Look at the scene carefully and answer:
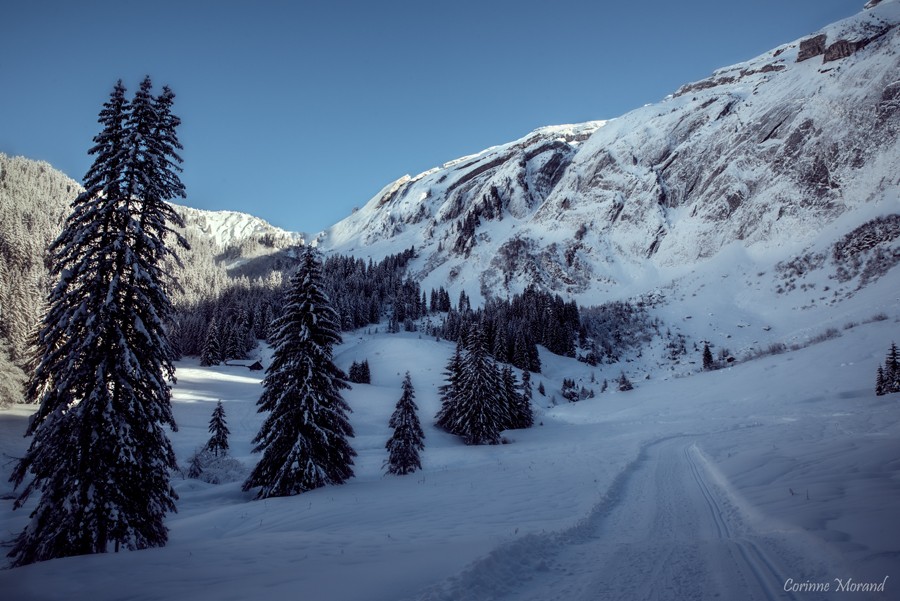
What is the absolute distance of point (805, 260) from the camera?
88.4 m

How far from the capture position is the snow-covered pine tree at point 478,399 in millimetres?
39031

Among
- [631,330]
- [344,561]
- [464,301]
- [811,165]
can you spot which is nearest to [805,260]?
[811,165]

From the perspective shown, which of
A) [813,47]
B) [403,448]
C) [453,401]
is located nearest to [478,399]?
[453,401]

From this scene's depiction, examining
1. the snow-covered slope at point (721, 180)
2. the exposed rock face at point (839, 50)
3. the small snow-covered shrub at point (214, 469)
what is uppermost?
the exposed rock face at point (839, 50)

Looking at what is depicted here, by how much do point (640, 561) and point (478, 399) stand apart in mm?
33079

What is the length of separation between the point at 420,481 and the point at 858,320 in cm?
7130

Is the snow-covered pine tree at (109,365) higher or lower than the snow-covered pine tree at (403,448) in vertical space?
higher

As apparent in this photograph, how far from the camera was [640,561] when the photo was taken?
7383 millimetres

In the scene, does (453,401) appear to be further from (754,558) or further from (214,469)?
(754,558)

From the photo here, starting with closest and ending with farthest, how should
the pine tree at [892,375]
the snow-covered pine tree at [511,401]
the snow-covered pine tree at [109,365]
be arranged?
the snow-covered pine tree at [109,365] → the pine tree at [892,375] → the snow-covered pine tree at [511,401]

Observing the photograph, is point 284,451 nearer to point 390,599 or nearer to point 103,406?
point 103,406

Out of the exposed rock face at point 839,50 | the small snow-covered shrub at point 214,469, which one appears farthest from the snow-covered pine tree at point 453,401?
the exposed rock face at point 839,50

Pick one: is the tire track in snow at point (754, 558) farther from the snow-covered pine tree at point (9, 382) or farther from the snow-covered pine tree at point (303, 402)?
the snow-covered pine tree at point (9, 382)

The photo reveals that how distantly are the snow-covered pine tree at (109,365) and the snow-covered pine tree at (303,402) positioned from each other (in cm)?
663
